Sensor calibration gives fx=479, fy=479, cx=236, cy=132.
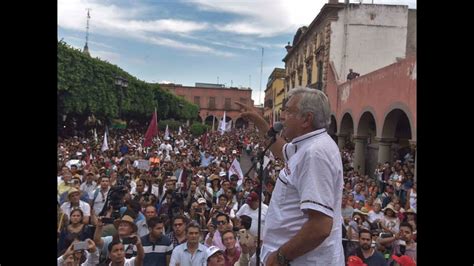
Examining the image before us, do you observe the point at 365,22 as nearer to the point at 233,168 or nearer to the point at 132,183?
the point at 233,168

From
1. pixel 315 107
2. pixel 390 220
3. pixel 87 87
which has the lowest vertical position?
pixel 390 220

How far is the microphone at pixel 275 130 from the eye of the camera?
9.69ft

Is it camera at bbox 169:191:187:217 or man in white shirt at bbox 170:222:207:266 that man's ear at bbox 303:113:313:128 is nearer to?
man in white shirt at bbox 170:222:207:266

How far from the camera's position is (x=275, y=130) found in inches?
118

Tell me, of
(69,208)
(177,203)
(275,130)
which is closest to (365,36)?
(177,203)

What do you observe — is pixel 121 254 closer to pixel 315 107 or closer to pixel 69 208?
pixel 69 208

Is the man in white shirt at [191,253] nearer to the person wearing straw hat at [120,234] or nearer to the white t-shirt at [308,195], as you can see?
the person wearing straw hat at [120,234]

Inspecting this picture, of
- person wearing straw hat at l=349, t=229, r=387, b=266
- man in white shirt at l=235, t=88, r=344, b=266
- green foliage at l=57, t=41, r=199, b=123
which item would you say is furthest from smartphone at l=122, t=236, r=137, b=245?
green foliage at l=57, t=41, r=199, b=123

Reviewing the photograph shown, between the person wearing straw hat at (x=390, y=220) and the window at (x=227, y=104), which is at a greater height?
the window at (x=227, y=104)

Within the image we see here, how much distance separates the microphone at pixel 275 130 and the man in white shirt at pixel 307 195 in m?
0.43

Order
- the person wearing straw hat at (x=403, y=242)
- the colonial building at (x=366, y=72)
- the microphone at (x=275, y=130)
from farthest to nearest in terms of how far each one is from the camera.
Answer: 1. the colonial building at (x=366, y=72)
2. the person wearing straw hat at (x=403, y=242)
3. the microphone at (x=275, y=130)

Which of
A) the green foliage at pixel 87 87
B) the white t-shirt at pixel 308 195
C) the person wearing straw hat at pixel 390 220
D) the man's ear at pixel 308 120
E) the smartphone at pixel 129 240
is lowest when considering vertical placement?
the person wearing straw hat at pixel 390 220

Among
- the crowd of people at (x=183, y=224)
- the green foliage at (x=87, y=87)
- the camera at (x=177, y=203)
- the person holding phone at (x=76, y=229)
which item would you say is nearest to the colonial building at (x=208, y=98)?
the green foliage at (x=87, y=87)
